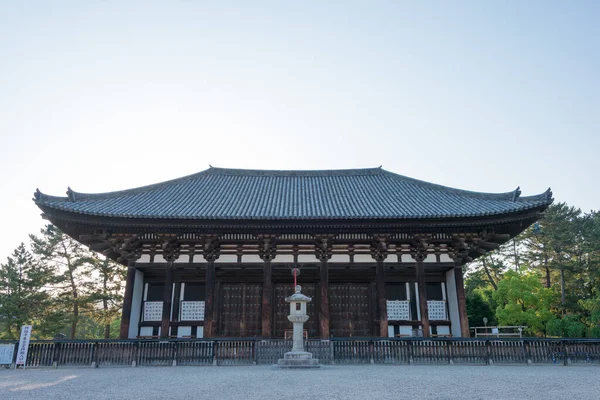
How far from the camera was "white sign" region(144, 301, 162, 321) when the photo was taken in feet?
57.7

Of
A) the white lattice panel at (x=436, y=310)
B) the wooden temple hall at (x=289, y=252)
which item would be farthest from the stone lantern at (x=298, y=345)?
the white lattice panel at (x=436, y=310)

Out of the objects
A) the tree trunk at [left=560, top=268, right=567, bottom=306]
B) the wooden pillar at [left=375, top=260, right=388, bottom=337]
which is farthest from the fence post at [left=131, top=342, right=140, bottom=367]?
the tree trunk at [left=560, top=268, right=567, bottom=306]

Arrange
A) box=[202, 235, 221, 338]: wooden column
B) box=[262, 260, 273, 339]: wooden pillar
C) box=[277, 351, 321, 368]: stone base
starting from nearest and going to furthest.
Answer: box=[277, 351, 321, 368]: stone base < box=[262, 260, 273, 339]: wooden pillar < box=[202, 235, 221, 338]: wooden column

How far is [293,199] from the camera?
63.6 feet

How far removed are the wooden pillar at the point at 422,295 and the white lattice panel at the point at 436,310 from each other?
198 cm

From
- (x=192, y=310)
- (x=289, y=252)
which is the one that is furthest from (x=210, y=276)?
(x=289, y=252)

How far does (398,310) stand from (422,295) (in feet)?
7.03

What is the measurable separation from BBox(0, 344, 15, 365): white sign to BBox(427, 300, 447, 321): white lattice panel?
54.3ft

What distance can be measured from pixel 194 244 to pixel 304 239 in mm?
4965

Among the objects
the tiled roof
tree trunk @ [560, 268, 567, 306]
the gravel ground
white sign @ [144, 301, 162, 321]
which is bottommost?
the gravel ground

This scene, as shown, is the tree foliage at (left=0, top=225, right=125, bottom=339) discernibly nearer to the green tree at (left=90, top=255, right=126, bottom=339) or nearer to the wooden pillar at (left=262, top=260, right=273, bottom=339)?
the green tree at (left=90, top=255, right=126, bottom=339)

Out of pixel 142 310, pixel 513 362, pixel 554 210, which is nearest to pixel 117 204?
pixel 142 310

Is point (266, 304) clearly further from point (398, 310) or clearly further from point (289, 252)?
point (398, 310)

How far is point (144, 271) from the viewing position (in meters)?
17.8
